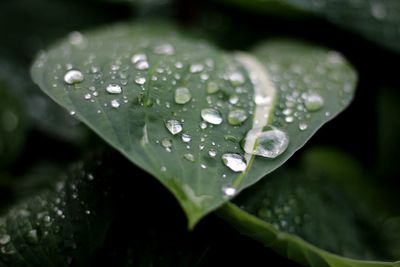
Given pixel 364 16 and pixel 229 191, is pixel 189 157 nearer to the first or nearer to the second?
pixel 229 191

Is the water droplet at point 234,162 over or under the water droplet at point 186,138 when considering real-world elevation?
under

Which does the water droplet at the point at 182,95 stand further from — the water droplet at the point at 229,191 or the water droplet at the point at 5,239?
the water droplet at the point at 5,239

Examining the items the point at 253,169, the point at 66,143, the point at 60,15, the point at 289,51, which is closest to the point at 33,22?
the point at 60,15

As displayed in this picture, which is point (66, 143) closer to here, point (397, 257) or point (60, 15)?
point (60, 15)

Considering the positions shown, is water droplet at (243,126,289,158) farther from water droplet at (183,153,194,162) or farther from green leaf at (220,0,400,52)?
A: green leaf at (220,0,400,52)

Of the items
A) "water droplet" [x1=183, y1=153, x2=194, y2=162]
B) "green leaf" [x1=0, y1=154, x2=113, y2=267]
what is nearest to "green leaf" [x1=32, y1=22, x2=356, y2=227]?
"water droplet" [x1=183, y1=153, x2=194, y2=162]

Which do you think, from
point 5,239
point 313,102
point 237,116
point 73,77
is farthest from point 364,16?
point 5,239

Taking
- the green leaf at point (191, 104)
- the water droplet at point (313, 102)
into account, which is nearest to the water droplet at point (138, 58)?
the green leaf at point (191, 104)
